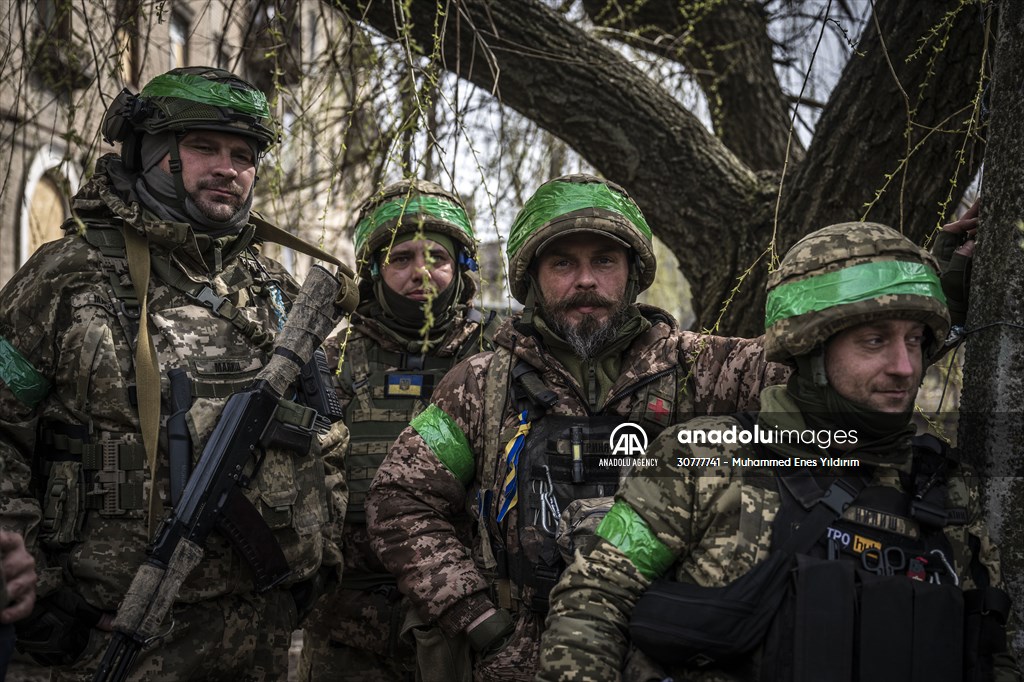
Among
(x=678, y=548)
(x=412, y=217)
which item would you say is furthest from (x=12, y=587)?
(x=412, y=217)

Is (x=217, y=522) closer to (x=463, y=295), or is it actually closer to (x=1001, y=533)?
(x=463, y=295)

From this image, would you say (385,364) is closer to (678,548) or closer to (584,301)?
(584,301)

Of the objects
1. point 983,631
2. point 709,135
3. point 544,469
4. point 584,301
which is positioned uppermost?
point 709,135

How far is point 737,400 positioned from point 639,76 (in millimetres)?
2094

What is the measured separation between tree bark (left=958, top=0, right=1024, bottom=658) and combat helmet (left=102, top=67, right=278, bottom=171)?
2310 mm

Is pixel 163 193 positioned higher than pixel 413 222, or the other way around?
pixel 413 222

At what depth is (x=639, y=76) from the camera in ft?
14.7

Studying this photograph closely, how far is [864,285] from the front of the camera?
89.0 inches

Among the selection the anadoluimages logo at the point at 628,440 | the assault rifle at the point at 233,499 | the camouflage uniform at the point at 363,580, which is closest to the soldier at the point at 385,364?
the camouflage uniform at the point at 363,580

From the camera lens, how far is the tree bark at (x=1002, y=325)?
7.98 ft

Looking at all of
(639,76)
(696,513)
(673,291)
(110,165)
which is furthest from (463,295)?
(673,291)

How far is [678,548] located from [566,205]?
130cm

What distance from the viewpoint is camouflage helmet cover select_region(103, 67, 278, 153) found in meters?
3.27

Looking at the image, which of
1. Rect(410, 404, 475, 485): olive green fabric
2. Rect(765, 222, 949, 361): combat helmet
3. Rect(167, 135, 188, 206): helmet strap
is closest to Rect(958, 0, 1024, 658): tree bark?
Rect(765, 222, 949, 361): combat helmet
